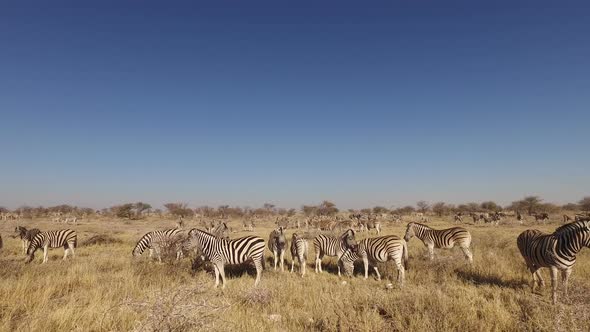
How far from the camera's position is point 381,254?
10.6 meters

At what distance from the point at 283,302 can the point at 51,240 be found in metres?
12.8

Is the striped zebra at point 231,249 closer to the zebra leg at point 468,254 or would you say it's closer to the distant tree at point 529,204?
the zebra leg at point 468,254

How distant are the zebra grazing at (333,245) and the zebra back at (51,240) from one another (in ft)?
38.3

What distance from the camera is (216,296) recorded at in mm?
8078

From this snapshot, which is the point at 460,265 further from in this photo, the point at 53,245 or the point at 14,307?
the point at 53,245

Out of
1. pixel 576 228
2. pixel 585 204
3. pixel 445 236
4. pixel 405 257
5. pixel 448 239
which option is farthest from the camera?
pixel 585 204

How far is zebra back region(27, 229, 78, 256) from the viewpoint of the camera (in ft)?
46.0

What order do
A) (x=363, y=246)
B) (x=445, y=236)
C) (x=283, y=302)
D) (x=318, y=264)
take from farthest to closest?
(x=445, y=236) < (x=318, y=264) < (x=363, y=246) < (x=283, y=302)

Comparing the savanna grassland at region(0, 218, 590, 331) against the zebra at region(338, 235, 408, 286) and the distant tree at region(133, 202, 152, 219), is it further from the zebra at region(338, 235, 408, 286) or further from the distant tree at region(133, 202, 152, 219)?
the distant tree at region(133, 202, 152, 219)

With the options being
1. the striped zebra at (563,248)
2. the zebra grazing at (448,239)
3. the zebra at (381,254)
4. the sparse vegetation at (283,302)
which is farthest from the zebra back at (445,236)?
the striped zebra at (563,248)

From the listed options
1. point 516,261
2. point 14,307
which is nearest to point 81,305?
point 14,307

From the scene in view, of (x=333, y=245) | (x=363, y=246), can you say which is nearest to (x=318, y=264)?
(x=333, y=245)

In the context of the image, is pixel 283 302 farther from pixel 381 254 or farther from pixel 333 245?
pixel 333 245

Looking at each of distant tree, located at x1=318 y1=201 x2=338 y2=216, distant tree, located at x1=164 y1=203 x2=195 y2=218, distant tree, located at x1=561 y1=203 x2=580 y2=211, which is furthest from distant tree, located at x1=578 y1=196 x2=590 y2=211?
distant tree, located at x1=164 y1=203 x2=195 y2=218
